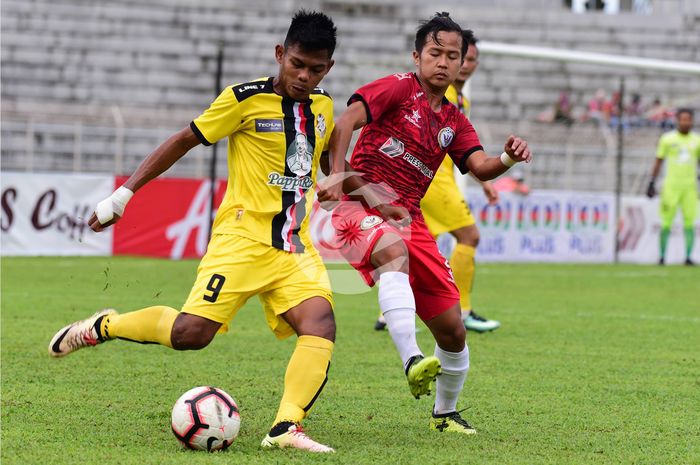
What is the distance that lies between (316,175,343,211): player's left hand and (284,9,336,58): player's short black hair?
1.77ft

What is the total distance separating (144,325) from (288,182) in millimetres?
905

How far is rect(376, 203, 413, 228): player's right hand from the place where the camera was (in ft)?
17.5

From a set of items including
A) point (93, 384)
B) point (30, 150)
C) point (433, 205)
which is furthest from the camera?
point (30, 150)

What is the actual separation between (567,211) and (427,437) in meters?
14.0

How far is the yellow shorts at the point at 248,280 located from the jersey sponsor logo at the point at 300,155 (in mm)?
370

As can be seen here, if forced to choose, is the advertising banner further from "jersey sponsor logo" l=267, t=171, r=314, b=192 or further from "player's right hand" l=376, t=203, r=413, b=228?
"jersey sponsor logo" l=267, t=171, r=314, b=192

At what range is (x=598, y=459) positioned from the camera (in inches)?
181

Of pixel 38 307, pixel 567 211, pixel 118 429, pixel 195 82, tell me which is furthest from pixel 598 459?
pixel 195 82

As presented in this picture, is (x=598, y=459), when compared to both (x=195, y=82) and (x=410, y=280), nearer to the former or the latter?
(x=410, y=280)

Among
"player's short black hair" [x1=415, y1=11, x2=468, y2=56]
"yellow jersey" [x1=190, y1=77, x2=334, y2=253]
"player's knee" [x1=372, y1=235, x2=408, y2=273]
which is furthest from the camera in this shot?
"player's short black hair" [x1=415, y1=11, x2=468, y2=56]

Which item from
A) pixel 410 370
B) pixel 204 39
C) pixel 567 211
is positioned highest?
pixel 204 39

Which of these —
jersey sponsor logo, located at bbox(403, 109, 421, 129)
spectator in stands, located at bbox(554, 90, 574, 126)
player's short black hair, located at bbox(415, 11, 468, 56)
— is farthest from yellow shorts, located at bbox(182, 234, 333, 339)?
spectator in stands, located at bbox(554, 90, 574, 126)

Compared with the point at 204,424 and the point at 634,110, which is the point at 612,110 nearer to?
the point at 634,110

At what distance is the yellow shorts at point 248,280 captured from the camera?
15.8 feet
